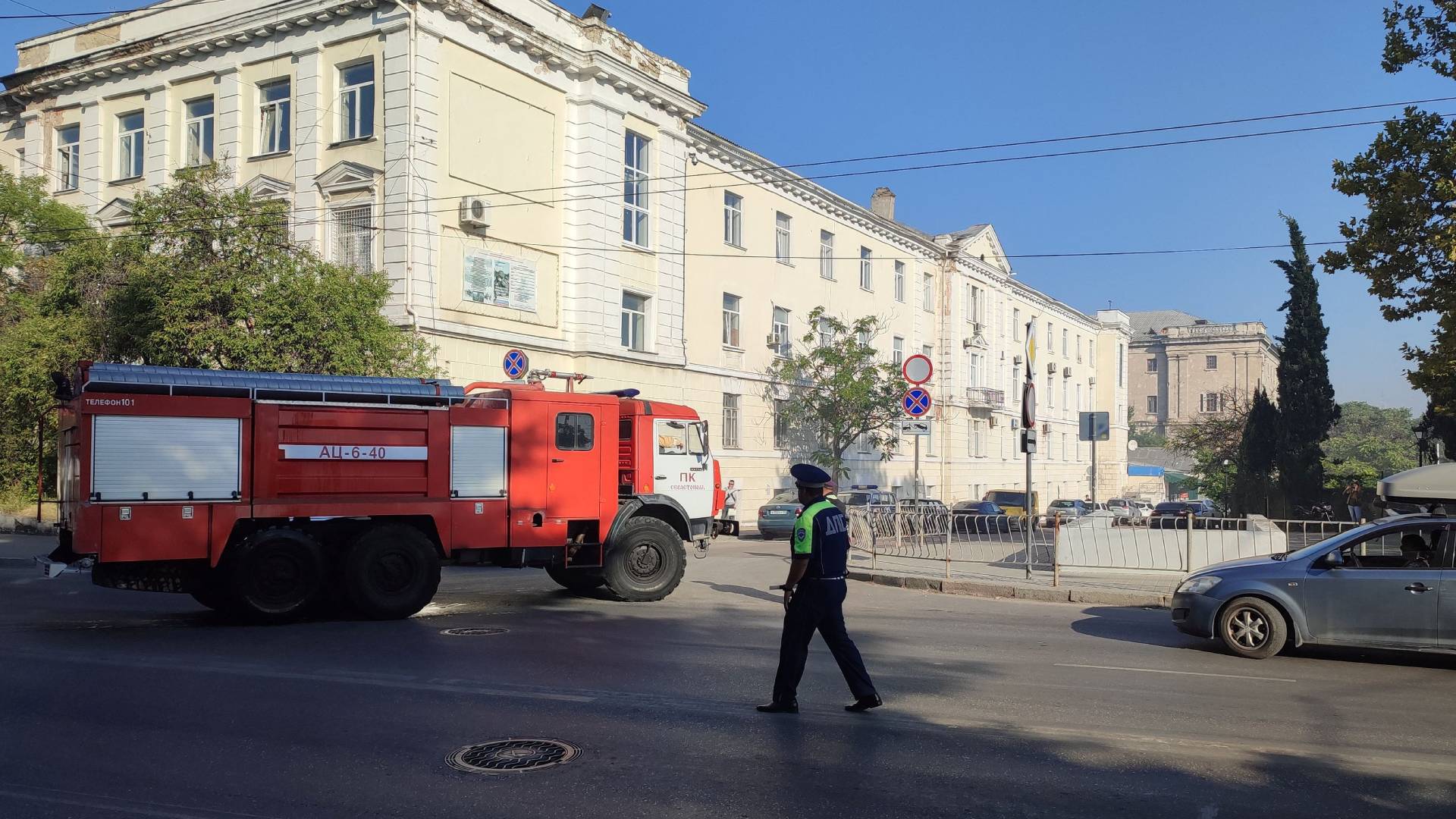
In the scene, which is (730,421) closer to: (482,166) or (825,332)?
(825,332)

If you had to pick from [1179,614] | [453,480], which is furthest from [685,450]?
[1179,614]

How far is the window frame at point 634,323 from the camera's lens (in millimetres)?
30750

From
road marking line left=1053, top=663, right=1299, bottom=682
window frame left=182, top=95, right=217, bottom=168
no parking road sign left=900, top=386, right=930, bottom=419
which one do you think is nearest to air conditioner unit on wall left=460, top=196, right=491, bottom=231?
window frame left=182, top=95, right=217, bottom=168

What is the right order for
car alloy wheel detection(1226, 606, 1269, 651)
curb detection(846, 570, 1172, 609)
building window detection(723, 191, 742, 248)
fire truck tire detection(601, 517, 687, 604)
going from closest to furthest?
1. car alloy wheel detection(1226, 606, 1269, 651)
2. fire truck tire detection(601, 517, 687, 604)
3. curb detection(846, 570, 1172, 609)
4. building window detection(723, 191, 742, 248)

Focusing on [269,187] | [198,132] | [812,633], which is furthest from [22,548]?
[812,633]

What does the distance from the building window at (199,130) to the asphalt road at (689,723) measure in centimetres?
1929

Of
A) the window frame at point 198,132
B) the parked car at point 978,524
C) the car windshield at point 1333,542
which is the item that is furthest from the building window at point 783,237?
the car windshield at point 1333,542

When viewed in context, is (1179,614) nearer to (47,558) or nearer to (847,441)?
(47,558)

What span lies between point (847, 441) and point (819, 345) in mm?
3812

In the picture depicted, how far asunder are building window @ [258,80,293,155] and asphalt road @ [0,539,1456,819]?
57.2 feet

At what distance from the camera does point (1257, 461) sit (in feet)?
127

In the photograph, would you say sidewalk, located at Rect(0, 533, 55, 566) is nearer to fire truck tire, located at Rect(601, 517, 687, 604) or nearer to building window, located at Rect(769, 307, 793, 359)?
fire truck tire, located at Rect(601, 517, 687, 604)

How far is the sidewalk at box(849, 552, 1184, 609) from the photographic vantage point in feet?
50.4

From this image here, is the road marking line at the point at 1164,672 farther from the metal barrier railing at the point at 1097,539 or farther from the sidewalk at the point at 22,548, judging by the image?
the sidewalk at the point at 22,548
